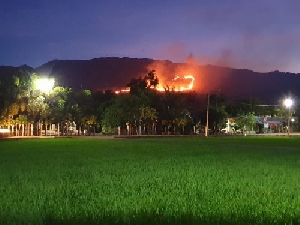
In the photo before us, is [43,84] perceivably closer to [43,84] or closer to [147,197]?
[43,84]

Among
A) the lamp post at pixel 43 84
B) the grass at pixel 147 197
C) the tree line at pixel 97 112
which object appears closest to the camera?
the grass at pixel 147 197

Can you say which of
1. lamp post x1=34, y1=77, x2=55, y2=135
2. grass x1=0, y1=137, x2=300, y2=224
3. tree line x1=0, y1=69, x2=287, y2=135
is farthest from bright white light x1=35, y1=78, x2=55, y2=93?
grass x1=0, y1=137, x2=300, y2=224

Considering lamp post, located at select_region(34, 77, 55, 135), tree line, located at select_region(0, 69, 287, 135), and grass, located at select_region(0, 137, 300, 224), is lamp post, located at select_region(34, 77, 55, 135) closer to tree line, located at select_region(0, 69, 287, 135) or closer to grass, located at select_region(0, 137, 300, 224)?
tree line, located at select_region(0, 69, 287, 135)

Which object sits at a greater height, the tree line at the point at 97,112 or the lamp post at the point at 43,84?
the lamp post at the point at 43,84

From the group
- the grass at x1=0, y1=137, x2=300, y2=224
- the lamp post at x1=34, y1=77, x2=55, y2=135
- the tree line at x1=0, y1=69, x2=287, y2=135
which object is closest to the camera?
the grass at x1=0, y1=137, x2=300, y2=224

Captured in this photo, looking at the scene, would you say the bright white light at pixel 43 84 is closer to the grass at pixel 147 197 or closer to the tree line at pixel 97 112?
the tree line at pixel 97 112

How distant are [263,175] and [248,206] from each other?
8102mm

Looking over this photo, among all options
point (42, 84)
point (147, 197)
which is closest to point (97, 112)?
point (42, 84)

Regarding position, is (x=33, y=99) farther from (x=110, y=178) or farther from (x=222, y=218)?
(x=222, y=218)

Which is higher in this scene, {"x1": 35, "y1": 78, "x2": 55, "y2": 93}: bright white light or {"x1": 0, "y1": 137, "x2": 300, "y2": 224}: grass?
{"x1": 35, "y1": 78, "x2": 55, "y2": 93}: bright white light

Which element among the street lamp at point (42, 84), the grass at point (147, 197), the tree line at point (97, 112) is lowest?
the grass at point (147, 197)

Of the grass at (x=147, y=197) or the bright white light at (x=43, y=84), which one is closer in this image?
the grass at (x=147, y=197)

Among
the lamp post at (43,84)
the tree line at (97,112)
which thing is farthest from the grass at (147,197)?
the lamp post at (43,84)

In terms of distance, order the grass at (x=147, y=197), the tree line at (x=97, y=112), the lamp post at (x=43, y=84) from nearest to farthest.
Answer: the grass at (x=147, y=197), the tree line at (x=97, y=112), the lamp post at (x=43, y=84)
